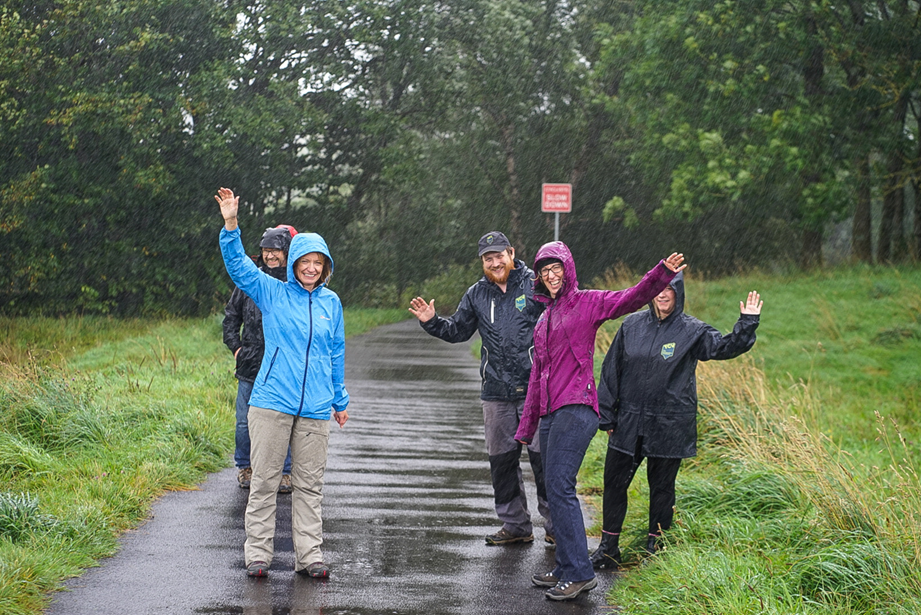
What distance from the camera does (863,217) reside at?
25.9 metres

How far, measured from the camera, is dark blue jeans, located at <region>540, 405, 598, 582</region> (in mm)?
5613

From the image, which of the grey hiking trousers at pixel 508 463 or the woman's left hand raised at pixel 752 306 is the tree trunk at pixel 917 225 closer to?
the woman's left hand raised at pixel 752 306

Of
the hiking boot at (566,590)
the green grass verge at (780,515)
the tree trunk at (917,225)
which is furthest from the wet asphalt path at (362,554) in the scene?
the tree trunk at (917,225)

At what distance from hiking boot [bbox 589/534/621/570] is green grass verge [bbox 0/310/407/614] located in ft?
9.71

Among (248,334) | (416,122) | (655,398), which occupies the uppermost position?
(416,122)

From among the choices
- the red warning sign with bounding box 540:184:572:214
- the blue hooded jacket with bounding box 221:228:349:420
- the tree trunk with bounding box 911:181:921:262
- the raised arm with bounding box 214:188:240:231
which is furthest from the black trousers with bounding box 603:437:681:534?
the tree trunk with bounding box 911:181:921:262

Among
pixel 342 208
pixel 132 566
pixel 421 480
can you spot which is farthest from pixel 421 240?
pixel 132 566

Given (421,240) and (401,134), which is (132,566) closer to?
(401,134)

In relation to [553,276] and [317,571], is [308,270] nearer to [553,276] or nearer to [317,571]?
[553,276]

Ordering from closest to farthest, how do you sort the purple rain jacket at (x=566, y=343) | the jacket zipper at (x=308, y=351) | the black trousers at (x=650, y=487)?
1. the purple rain jacket at (x=566, y=343)
2. the jacket zipper at (x=308, y=351)
3. the black trousers at (x=650, y=487)

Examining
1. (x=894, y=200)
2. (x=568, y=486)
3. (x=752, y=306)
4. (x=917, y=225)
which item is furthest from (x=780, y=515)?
(x=894, y=200)

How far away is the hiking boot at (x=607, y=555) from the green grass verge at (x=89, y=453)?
296 centimetres

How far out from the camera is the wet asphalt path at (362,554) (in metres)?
5.22

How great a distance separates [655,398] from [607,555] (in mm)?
1064
